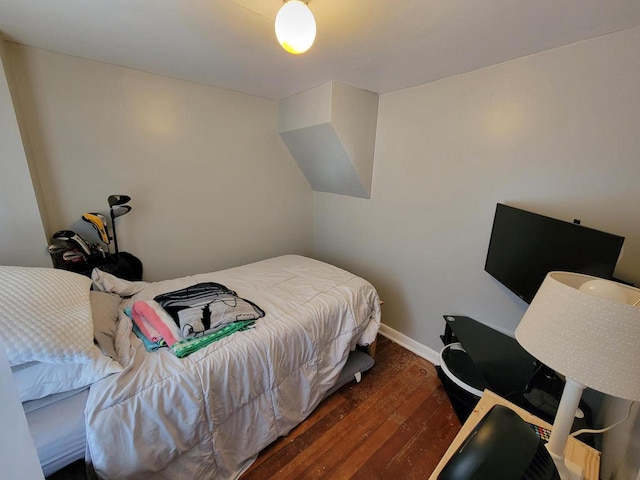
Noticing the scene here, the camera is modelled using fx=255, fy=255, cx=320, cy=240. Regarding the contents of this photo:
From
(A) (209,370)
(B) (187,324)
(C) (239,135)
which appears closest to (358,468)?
(A) (209,370)

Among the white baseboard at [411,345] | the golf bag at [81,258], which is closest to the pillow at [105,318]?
the golf bag at [81,258]

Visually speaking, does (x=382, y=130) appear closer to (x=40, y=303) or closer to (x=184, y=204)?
(x=184, y=204)

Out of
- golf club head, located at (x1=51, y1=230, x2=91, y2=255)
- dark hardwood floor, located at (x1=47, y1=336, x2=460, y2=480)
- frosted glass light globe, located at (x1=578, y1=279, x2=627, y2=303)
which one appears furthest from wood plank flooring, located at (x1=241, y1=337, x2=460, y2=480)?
golf club head, located at (x1=51, y1=230, x2=91, y2=255)

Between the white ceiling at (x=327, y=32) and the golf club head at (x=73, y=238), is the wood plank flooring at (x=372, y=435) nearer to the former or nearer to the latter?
the golf club head at (x=73, y=238)

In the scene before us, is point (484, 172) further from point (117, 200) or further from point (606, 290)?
point (117, 200)

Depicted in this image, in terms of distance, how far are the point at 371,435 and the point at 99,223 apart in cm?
219

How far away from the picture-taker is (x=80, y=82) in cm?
161

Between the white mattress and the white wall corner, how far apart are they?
2.11 metres

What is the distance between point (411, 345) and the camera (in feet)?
7.50

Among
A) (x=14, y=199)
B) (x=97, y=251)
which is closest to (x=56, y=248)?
(x=97, y=251)

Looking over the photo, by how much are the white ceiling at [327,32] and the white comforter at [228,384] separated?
4.43 feet

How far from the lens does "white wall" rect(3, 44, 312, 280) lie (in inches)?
62.5

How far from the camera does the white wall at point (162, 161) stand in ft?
5.21

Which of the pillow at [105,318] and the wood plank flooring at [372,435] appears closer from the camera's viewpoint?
the pillow at [105,318]
